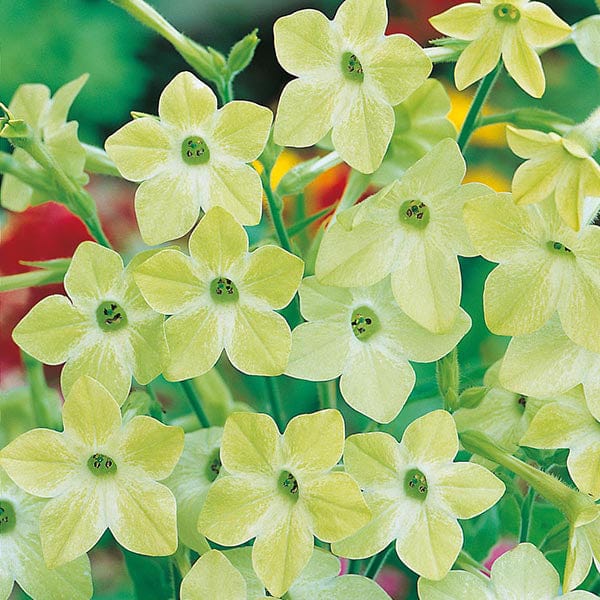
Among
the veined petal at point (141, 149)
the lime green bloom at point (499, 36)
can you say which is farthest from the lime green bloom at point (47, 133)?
the lime green bloom at point (499, 36)

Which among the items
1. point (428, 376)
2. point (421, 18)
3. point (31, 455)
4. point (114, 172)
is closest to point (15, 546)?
point (31, 455)

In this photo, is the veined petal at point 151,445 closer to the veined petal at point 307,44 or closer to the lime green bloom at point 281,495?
the lime green bloom at point 281,495

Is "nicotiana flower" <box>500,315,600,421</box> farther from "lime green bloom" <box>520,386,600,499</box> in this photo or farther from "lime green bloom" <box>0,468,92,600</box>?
"lime green bloom" <box>0,468,92,600</box>

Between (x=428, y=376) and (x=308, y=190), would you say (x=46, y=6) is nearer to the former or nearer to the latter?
(x=308, y=190)

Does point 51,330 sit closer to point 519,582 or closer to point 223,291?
point 223,291

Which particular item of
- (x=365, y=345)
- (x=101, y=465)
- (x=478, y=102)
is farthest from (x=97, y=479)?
(x=478, y=102)
